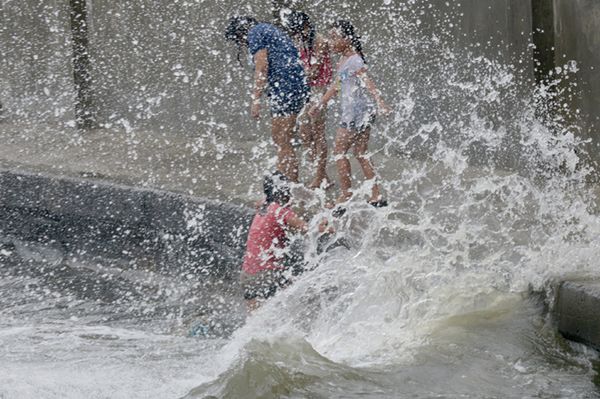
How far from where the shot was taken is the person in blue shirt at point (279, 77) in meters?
8.84

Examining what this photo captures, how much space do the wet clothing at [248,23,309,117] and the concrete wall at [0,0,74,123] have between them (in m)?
4.95

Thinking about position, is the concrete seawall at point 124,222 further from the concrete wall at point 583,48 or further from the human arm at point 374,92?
the concrete wall at point 583,48

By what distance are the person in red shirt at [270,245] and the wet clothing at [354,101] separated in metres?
1.92

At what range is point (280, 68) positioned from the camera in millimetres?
8883

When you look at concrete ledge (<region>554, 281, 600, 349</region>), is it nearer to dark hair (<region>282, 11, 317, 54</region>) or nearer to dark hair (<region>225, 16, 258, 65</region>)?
dark hair (<region>225, 16, 258, 65</region>)

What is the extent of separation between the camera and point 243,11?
11.6 metres

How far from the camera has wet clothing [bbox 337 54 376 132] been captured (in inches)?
345

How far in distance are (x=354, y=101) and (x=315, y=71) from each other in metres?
0.82

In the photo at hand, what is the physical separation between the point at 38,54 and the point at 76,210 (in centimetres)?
453

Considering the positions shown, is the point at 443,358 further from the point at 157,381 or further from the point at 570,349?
the point at 157,381

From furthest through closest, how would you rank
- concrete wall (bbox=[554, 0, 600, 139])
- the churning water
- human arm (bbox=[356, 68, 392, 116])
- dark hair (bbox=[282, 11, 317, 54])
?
dark hair (bbox=[282, 11, 317, 54]), concrete wall (bbox=[554, 0, 600, 139]), human arm (bbox=[356, 68, 392, 116]), the churning water

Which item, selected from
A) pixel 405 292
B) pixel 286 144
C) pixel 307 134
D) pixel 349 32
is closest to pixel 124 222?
pixel 286 144

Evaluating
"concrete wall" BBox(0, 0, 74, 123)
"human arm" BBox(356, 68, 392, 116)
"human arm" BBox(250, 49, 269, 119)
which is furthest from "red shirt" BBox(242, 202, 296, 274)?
"concrete wall" BBox(0, 0, 74, 123)

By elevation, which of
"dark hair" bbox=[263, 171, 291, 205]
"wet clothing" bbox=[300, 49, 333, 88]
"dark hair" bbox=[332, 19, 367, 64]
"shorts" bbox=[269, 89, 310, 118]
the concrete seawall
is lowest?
the concrete seawall
